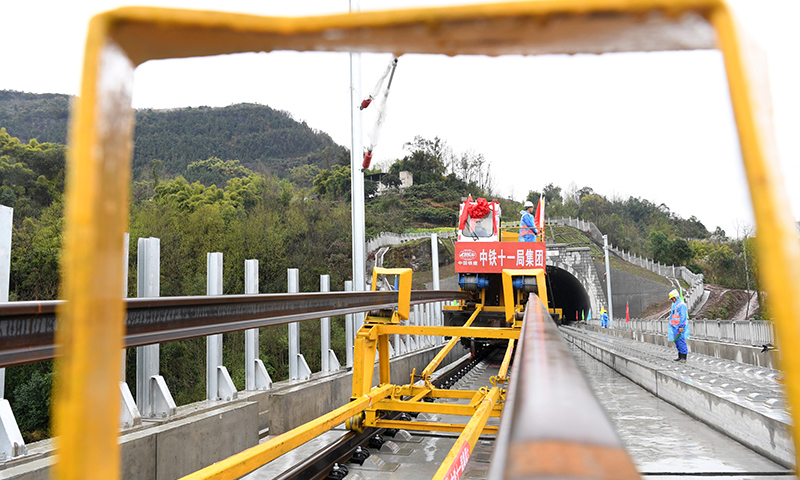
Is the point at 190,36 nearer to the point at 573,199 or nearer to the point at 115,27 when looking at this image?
the point at 115,27

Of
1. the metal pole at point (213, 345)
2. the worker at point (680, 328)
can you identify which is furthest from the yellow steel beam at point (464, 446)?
the worker at point (680, 328)

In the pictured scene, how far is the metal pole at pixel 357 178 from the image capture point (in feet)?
30.8

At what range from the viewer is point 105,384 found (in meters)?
0.54

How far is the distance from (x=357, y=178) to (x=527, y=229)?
452 centimetres

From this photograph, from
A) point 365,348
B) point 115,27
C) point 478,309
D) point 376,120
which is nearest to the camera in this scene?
point 115,27

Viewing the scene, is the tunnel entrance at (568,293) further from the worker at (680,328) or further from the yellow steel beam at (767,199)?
the yellow steel beam at (767,199)

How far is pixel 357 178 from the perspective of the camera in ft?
32.5

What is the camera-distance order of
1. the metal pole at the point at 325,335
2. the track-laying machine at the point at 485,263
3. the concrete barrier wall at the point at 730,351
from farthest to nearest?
the track-laying machine at the point at 485,263
the concrete barrier wall at the point at 730,351
the metal pole at the point at 325,335

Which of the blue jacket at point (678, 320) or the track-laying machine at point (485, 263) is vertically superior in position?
the track-laying machine at point (485, 263)

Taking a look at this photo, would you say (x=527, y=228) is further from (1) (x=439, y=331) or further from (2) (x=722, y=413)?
(1) (x=439, y=331)

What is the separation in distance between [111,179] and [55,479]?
0.30 meters

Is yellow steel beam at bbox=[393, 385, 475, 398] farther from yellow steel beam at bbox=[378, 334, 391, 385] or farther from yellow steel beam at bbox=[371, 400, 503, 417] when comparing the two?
yellow steel beam at bbox=[371, 400, 503, 417]

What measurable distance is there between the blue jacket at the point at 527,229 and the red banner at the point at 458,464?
920 centimetres

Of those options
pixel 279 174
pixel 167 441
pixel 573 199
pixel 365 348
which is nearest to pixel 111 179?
pixel 167 441
